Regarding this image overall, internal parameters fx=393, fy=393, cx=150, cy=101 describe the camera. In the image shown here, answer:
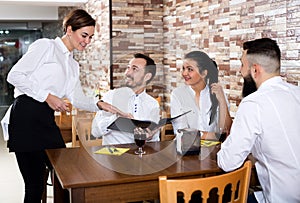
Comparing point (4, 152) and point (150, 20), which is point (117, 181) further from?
point (4, 152)

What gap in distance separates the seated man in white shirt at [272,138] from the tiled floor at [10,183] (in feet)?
7.87

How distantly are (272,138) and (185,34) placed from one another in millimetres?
2560

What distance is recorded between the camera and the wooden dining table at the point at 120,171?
5.94ft

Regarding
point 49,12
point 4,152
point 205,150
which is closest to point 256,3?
point 205,150

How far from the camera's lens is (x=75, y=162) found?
2139mm

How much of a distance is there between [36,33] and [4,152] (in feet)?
9.90

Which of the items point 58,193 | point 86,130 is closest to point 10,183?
point 86,130

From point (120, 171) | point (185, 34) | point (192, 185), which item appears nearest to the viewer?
point (192, 185)

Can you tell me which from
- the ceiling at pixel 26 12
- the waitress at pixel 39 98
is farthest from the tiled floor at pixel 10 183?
the ceiling at pixel 26 12

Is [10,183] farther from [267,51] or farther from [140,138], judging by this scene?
[267,51]

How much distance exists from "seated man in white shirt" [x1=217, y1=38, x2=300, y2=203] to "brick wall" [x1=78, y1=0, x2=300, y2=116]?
0.62m

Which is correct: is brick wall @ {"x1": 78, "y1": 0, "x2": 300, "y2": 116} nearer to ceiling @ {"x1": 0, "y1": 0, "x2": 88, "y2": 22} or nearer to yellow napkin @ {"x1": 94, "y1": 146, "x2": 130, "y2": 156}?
yellow napkin @ {"x1": 94, "y1": 146, "x2": 130, "y2": 156}

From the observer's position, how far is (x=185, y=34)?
4.22m

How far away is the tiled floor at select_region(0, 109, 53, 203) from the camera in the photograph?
3.80 m
